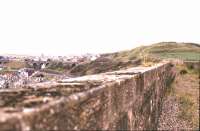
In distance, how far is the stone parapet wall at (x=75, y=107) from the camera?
4.56 metres

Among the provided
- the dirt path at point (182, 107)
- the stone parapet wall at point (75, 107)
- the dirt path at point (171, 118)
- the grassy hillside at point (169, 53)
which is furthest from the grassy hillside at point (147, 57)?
the stone parapet wall at point (75, 107)

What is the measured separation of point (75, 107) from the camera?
577 cm

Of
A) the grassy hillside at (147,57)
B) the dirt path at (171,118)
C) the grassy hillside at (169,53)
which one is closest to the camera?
the dirt path at (171,118)

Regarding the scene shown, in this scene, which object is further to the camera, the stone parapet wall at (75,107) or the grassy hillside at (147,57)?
the grassy hillside at (147,57)

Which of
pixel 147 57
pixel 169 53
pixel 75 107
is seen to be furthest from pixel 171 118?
pixel 169 53

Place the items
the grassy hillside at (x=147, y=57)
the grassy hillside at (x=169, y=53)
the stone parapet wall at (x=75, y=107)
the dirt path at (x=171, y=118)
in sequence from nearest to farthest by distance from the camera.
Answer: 1. the stone parapet wall at (x=75, y=107)
2. the dirt path at (x=171, y=118)
3. the grassy hillside at (x=169, y=53)
4. the grassy hillside at (x=147, y=57)

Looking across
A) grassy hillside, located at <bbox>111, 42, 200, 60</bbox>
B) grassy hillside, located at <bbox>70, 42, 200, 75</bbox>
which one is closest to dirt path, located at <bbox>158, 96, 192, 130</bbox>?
grassy hillside, located at <bbox>70, 42, 200, 75</bbox>

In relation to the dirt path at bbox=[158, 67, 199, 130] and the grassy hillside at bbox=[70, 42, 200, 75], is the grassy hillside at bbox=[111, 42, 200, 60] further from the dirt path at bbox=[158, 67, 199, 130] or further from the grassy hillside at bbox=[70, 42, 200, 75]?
the dirt path at bbox=[158, 67, 199, 130]

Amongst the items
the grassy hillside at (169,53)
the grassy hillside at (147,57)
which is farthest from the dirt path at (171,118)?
the grassy hillside at (169,53)

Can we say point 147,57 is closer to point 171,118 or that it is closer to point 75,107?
point 171,118

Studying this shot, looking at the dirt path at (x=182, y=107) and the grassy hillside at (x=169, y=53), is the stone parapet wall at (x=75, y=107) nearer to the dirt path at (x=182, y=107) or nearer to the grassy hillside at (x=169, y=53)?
the dirt path at (x=182, y=107)

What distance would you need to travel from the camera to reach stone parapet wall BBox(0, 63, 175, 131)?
4.56m

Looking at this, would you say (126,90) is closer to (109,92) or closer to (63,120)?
(109,92)

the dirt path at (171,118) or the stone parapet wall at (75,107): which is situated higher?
the stone parapet wall at (75,107)
